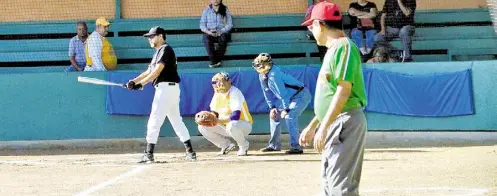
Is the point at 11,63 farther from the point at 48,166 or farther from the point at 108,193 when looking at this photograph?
the point at 108,193

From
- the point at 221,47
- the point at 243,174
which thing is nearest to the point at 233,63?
the point at 221,47

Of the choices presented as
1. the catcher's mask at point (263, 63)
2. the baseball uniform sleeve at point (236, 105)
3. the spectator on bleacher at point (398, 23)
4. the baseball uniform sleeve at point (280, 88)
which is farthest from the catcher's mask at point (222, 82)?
the spectator on bleacher at point (398, 23)

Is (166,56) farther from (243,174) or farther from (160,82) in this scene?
(243,174)

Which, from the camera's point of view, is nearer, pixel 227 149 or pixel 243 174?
pixel 243 174

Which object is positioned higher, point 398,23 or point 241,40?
point 398,23

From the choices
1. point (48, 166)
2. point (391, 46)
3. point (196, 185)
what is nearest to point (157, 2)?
point (391, 46)

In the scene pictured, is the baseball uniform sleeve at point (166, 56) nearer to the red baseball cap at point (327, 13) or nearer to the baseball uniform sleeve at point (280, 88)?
the baseball uniform sleeve at point (280, 88)

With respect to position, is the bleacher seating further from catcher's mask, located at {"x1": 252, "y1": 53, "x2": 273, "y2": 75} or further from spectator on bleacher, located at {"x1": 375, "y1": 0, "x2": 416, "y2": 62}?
catcher's mask, located at {"x1": 252, "y1": 53, "x2": 273, "y2": 75}

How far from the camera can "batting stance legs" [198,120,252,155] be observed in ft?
50.6

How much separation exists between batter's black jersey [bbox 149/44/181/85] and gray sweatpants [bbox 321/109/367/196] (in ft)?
23.3

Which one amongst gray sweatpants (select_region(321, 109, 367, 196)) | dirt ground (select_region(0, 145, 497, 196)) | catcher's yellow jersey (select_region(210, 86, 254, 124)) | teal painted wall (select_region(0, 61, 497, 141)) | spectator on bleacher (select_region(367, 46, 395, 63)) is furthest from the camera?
teal painted wall (select_region(0, 61, 497, 141))

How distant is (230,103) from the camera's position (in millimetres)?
15633

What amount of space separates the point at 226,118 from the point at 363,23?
160 inches

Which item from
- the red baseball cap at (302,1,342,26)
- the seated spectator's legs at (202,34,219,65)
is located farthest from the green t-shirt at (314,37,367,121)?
the seated spectator's legs at (202,34,219,65)
